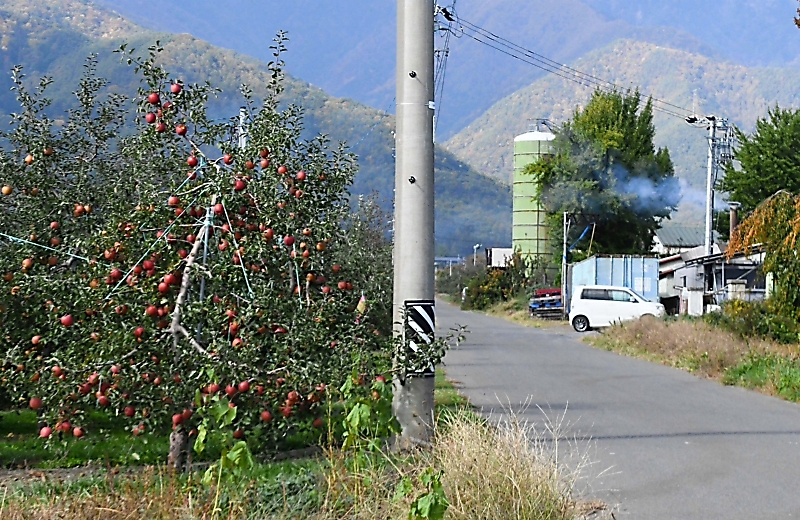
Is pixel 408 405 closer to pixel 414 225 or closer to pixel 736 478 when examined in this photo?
pixel 414 225

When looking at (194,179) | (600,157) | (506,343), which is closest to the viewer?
(194,179)

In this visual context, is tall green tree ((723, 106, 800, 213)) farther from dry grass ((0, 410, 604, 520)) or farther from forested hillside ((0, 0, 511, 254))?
dry grass ((0, 410, 604, 520))

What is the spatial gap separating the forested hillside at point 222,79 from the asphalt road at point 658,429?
47449mm

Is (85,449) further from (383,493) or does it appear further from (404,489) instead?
(404,489)

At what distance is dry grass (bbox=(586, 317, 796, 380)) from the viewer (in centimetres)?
1967

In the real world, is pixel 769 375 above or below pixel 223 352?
below

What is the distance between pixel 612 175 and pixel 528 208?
17.3 metres

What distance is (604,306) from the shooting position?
37.9m

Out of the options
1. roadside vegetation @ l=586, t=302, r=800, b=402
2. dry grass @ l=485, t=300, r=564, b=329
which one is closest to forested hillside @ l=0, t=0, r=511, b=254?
dry grass @ l=485, t=300, r=564, b=329

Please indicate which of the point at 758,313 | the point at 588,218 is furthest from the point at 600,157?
the point at 758,313

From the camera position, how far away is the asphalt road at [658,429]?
8.51 metres

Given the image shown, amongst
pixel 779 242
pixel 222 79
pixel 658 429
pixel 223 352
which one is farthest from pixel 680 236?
pixel 223 352

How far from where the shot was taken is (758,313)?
21.9 meters

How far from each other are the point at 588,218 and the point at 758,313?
36.8 metres
